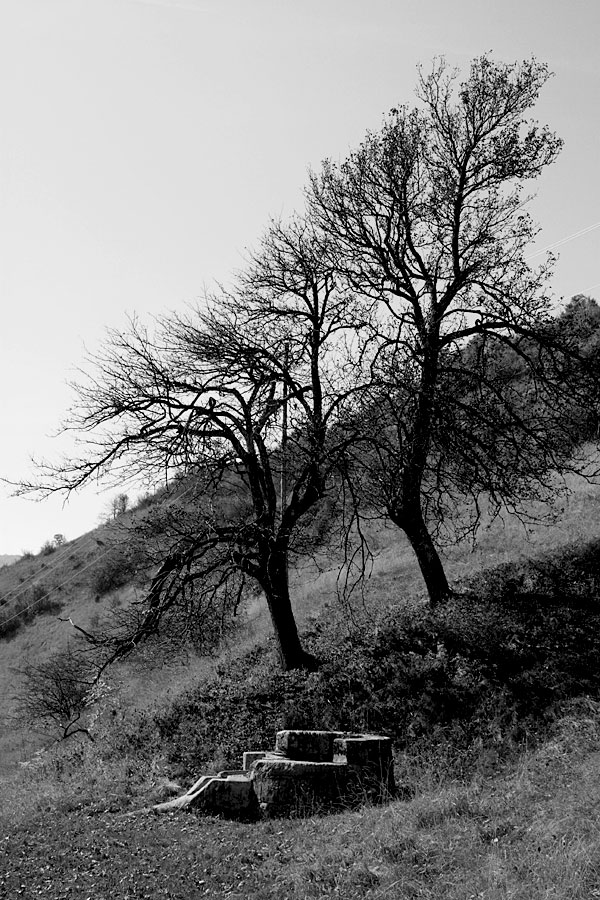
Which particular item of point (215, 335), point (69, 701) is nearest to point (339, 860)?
point (215, 335)

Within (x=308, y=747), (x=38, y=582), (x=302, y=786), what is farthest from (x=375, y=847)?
(x=38, y=582)

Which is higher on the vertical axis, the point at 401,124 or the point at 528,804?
the point at 401,124

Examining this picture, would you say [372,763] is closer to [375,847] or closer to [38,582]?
[375,847]

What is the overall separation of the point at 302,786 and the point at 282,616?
6464 mm

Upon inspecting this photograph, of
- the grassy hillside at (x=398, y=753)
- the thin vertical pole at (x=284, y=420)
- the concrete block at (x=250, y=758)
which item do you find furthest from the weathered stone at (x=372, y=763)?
the thin vertical pole at (x=284, y=420)

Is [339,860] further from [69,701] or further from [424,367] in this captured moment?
[69,701]

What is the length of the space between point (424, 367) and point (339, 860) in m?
11.0

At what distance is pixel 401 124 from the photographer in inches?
752

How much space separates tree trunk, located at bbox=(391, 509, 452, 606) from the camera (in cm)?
1802

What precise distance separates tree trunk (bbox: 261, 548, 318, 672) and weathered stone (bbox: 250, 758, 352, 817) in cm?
595

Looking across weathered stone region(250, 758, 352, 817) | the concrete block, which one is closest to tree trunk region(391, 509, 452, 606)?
the concrete block

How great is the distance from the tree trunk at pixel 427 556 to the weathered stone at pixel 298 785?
776 cm

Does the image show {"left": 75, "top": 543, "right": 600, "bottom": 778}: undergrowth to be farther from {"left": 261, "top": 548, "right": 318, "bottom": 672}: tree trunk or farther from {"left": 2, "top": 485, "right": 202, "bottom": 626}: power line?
{"left": 2, "top": 485, "right": 202, "bottom": 626}: power line

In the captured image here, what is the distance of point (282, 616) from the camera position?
669 inches
